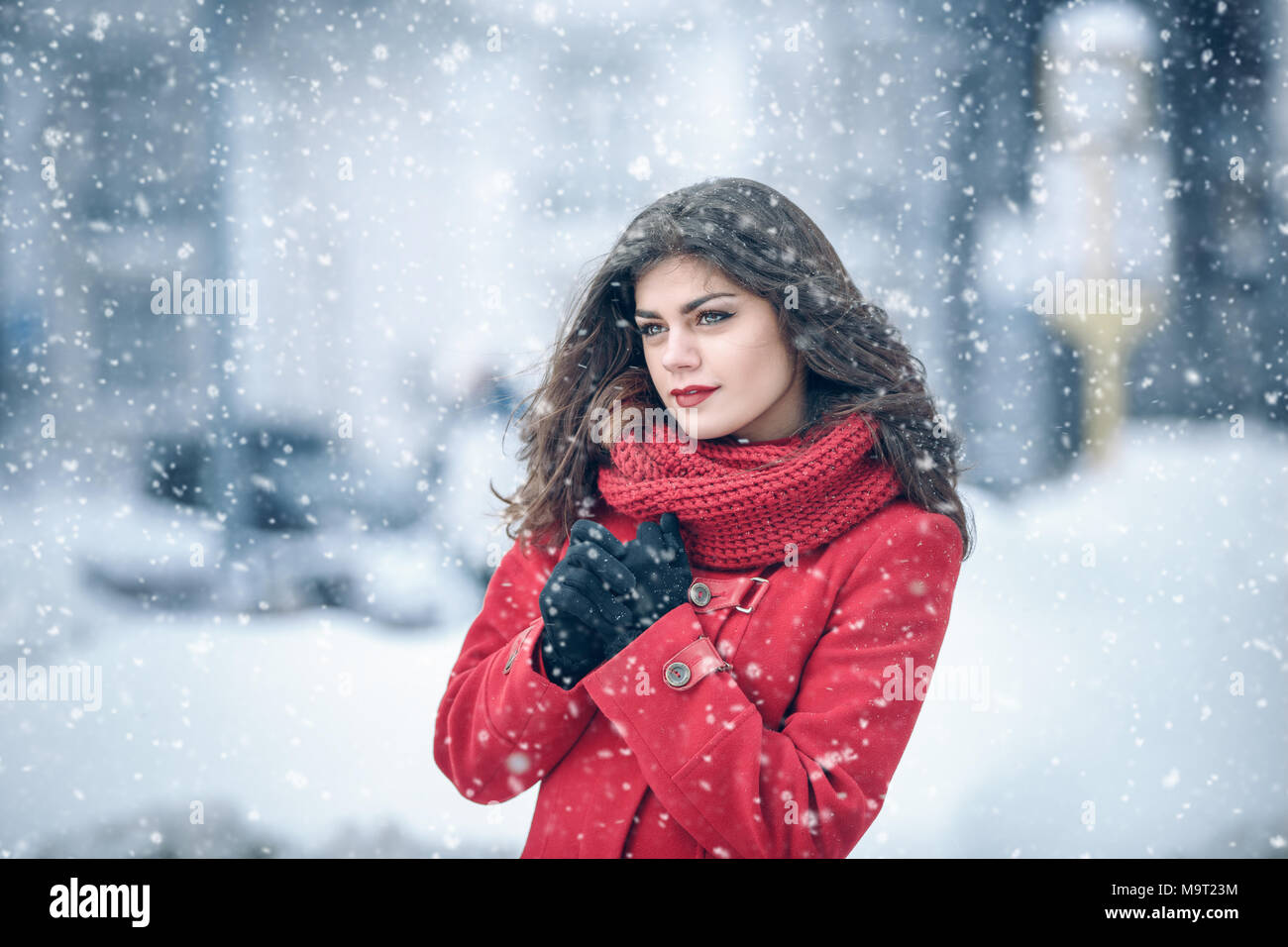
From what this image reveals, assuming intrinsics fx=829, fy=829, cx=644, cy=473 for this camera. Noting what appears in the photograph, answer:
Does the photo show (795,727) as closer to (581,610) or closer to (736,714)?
(736,714)

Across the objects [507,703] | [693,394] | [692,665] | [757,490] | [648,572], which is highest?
[693,394]

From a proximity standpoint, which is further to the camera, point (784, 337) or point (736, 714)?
point (784, 337)

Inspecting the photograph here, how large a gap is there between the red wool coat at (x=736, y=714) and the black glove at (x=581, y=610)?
0.13 feet

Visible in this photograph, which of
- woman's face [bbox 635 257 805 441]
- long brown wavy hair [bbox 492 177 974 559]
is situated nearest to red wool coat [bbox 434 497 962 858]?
long brown wavy hair [bbox 492 177 974 559]

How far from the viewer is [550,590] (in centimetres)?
123

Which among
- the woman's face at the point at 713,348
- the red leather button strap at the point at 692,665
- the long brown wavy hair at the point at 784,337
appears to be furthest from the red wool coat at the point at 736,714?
the woman's face at the point at 713,348

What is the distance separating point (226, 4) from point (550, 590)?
→ 6.35 ft

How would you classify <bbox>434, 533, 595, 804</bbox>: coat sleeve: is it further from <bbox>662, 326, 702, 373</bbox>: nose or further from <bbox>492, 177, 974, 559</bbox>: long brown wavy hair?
<bbox>662, 326, 702, 373</bbox>: nose

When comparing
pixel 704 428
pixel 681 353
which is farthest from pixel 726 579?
pixel 681 353

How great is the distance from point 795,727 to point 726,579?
245 millimetres

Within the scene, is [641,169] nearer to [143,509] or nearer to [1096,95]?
[1096,95]

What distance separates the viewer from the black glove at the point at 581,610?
1208 millimetres

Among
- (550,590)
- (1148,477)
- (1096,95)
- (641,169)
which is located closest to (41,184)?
(641,169)

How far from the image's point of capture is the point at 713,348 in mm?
1321
